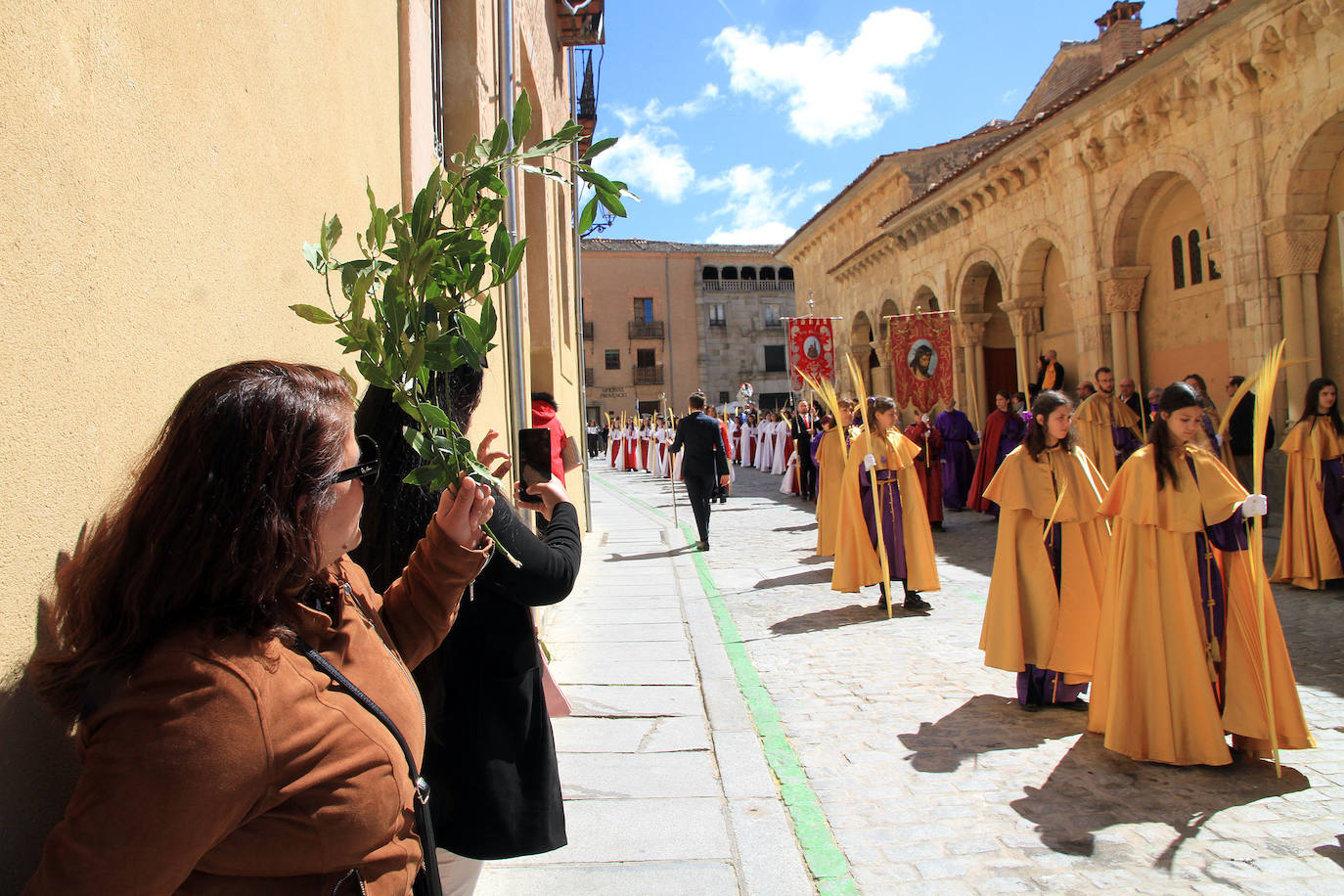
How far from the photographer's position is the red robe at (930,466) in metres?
13.1

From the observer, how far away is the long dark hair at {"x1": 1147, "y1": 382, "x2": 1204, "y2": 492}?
4.25 m

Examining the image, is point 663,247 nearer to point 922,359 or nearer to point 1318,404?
point 922,359

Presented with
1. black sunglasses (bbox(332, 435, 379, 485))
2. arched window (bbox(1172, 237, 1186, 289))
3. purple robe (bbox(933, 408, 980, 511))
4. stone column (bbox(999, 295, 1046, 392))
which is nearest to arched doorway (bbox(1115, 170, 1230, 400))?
arched window (bbox(1172, 237, 1186, 289))

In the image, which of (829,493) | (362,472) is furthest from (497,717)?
(829,493)

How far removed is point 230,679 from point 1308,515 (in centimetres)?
902

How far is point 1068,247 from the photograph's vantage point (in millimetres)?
15477

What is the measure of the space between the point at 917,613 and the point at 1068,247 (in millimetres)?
10439

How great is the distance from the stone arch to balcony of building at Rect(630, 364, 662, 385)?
37.5 meters

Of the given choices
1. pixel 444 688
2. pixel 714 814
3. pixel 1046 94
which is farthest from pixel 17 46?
pixel 1046 94

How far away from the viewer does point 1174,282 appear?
46.1 ft

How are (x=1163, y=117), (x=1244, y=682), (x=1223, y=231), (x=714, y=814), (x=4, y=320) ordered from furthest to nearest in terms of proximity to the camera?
(x=1163, y=117), (x=1223, y=231), (x=1244, y=682), (x=714, y=814), (x=4, y=320)

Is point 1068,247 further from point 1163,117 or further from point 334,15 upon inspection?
point 334,15

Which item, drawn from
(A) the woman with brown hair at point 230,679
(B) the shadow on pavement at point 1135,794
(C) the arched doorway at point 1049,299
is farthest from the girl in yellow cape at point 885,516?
(C) the arched doorway at point 1049,299

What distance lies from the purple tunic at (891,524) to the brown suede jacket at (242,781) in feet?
21.9
